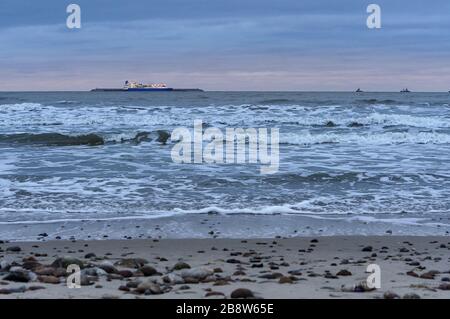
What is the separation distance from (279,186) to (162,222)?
3680 millimetres

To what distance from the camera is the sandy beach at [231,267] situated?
4.62 meters

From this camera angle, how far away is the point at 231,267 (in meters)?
5.99

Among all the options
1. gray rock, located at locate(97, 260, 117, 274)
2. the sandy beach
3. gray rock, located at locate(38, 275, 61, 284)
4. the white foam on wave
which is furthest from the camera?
the white foam on wave

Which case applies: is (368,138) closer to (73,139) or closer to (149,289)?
(73,139)

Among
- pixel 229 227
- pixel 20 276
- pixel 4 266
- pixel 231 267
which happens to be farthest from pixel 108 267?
pixel 229 227

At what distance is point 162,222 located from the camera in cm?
879

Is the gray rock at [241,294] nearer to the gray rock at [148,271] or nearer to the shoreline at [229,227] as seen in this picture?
the gray rock at [148,271]

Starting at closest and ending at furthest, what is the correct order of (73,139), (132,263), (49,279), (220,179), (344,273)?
(49,279), (344,273), (132,263), (220,179), (73,139)

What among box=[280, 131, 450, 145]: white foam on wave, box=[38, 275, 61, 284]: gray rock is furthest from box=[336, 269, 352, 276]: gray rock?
box=[280, 131, 450, 145]: white foam on wave

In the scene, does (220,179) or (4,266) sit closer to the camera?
(4,266)

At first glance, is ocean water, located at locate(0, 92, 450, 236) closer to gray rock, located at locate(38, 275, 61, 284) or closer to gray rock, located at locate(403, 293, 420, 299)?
gray rock, located at locate(38, 275, 61, 284)

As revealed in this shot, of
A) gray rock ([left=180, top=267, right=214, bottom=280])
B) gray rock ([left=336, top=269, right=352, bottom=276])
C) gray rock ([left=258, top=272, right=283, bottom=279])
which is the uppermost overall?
gray rock ([left=180, top=267, right=214, bottom=280])

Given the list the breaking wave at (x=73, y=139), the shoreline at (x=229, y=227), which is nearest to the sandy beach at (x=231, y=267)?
the shoreline at (x=229, y=227)

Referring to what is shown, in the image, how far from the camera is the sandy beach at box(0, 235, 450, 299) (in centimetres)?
462
